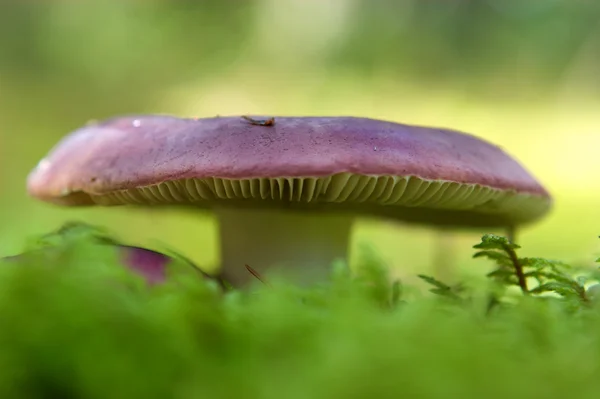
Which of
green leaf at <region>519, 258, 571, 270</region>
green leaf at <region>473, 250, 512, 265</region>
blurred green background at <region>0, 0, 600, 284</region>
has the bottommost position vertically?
green leaf at <region>473, 250, 512, 265</region>

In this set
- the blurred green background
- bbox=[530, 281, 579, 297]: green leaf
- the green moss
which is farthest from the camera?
the blurred green background

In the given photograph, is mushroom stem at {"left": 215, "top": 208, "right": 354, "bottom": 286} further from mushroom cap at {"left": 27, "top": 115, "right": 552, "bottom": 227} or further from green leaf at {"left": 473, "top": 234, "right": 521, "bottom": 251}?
green leaf at {"left": 473, "top": 234, "right": 521, "bottom": 251}

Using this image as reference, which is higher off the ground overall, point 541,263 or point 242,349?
point 541,263

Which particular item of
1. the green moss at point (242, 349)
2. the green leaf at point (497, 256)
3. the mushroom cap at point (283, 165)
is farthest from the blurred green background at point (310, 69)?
the green moss at point (242, 349)

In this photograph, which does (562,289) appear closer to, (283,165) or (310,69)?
(283,165)

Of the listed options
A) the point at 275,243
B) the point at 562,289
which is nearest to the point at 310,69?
the point at 275,243

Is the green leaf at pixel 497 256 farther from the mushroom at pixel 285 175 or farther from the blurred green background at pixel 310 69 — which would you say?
the blurred green background at pixel 310 69

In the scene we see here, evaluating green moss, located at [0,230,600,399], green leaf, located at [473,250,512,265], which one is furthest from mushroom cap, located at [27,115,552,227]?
green moss, located at [0,230,600,399]
